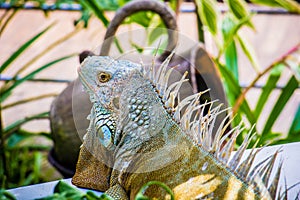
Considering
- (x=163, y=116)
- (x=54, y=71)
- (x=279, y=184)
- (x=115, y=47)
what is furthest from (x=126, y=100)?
(x=54, y=71)

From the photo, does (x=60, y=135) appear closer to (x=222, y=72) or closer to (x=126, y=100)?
(x=222, y=72)

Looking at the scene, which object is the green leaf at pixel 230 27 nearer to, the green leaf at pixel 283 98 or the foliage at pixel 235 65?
the foliage at pixel 235 65

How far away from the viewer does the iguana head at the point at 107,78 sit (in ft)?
3.35

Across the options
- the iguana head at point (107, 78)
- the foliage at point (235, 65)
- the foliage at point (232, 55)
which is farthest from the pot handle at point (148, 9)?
the iguana head at point (107, 78)

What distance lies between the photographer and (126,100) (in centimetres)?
102

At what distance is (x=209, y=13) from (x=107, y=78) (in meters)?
1.21

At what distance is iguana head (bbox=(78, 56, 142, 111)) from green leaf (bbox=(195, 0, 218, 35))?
45.4 inches

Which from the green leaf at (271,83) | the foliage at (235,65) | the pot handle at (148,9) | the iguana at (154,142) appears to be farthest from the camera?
the green leaf at (271,83)

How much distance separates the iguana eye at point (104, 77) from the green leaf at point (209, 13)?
117 cm

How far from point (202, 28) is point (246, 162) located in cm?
131

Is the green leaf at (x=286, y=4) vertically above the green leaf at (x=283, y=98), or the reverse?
the green leaf at (x=286, y=4)

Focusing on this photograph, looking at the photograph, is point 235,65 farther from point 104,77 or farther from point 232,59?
point 104,77

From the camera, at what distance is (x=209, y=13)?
2.16 meters

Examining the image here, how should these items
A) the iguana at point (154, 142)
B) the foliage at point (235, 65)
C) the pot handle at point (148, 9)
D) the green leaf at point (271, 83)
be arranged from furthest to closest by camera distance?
the green leaf at point (271, 83), the foliage at point (235, 65), the pot handle at point (148, 9), the iguana at point (154, 142)
